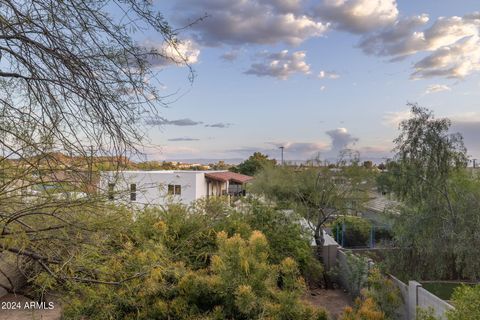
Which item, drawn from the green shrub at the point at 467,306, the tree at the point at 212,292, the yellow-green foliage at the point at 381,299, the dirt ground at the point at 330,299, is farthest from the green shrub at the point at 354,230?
the green shrub at the point at 467,306

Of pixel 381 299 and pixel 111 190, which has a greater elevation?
pixel 111 190

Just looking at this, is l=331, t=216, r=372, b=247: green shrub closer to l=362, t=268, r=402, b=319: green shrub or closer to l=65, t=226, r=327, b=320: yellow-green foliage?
l=362, t=268, r=402, b=319: green shrub

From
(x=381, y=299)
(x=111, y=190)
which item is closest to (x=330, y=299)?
(x=381, y=299)

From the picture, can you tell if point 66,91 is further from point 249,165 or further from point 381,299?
point 249,165

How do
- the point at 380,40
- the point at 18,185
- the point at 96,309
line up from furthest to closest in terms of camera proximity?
the point at 380,40 → the point at 96,309 → the point at 18,185

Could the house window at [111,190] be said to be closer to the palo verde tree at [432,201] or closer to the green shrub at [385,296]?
the green shrub at [385,296]

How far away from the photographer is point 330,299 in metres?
9.18

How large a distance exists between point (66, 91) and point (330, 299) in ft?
27.7

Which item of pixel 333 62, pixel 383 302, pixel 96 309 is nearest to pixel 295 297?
pixel 383 302

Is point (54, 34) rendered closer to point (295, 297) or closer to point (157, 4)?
point (157, 4)

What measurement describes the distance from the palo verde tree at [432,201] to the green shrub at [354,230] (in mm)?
5900

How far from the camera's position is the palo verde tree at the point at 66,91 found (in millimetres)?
2301

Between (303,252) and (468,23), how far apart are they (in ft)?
19.4

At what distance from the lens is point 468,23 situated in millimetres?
7348
